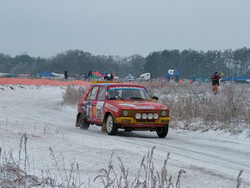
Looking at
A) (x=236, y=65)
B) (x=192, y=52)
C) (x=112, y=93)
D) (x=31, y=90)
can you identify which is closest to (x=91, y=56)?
(x=192, y=52)

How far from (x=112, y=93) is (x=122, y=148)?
427 cm

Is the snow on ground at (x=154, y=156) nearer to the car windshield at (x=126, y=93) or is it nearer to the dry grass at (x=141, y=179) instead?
the dry grass at (x=141, y=179)

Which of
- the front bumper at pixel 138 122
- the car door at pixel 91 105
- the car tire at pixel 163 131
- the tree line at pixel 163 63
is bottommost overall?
the car tire at pixel 163 131

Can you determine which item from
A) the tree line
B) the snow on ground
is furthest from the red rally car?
the tree line

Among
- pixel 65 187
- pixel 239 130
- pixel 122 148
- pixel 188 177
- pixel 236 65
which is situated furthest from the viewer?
pixel 236 65

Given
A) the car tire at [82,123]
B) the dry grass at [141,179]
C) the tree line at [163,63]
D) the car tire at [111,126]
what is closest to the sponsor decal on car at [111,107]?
the car tire at [111,126]

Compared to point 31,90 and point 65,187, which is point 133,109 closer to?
point 65,187

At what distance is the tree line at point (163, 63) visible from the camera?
134375 mm

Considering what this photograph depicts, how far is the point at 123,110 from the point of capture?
38.4 ft

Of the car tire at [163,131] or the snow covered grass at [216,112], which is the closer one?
the car tire at [163,131]

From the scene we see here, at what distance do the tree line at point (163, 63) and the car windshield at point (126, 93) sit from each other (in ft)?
348

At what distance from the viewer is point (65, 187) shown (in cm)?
489

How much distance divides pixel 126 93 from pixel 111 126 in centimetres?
134

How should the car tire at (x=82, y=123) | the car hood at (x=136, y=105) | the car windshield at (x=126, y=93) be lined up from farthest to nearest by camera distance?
the car tire at (x=82, y=123), the car windshield at (x=126, y=93), the car hood at (x=136, y=105)
